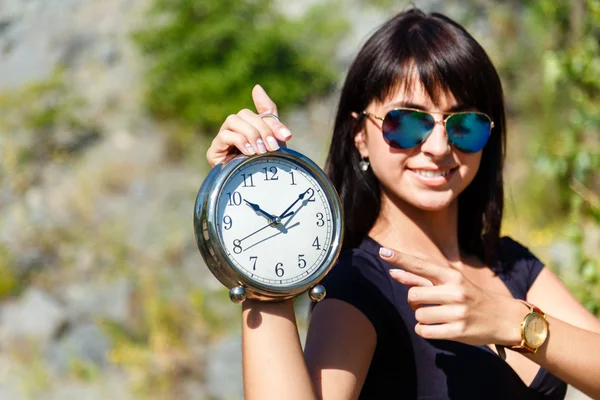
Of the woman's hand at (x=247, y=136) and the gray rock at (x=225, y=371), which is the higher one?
the woman's hand at (x=247, y=136)

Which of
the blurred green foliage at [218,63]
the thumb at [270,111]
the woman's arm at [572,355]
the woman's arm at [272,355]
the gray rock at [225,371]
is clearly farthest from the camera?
the blurred green foliage at [218,63]

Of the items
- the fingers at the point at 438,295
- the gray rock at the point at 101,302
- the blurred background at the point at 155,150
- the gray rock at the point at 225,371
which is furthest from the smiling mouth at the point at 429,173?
the gray rock at the point at 101,302

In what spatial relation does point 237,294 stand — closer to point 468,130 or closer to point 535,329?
point 535,329

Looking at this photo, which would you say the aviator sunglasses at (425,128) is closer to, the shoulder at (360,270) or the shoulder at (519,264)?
the shoulder at (360,270)

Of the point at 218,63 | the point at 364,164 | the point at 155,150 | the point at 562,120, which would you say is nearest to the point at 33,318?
the point at 155,150

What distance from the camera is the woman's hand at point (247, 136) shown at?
159cm

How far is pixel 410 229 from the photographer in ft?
7.10

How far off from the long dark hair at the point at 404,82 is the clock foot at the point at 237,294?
55 cm

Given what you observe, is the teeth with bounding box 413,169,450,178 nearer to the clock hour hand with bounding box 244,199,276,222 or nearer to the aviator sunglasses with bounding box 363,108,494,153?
the aviator sunglasses with bounding box 363,108,494,153

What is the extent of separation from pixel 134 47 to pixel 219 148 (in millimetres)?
7310

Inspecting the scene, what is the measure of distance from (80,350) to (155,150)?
2536 mm

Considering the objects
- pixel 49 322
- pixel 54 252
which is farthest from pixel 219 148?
pixel 54 252

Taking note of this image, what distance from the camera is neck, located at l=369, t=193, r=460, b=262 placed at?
2137 mm

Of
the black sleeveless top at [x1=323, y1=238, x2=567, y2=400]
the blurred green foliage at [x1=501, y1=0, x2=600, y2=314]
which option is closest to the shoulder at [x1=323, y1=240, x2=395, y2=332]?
the black sleeveless top at [x1=323, y1=238, x2=567, y2=400]
